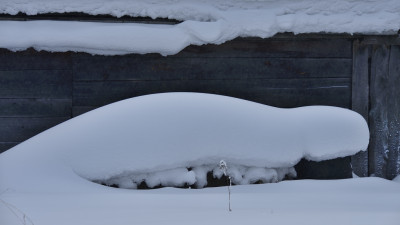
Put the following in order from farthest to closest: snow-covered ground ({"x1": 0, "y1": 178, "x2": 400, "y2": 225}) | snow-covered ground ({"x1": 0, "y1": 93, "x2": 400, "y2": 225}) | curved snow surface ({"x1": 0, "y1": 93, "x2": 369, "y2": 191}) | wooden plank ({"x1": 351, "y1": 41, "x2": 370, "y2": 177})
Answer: wooden plank ({"x1": 351, "y1": 41, "x2": 370, "y2": 177}) → curved snow surface ({"x1": 0, "y1": 93, "x2": 369, "y2": 191}) → snow-covered ground ({"x1": 0, "y1": 93, "x2": 400, "y2": 225}) → snow-covered ground ({"x1": 0, "y1": 178, "x2": 400, "y2": 225})

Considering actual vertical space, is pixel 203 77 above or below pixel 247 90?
above

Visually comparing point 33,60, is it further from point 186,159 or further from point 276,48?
point 276,48

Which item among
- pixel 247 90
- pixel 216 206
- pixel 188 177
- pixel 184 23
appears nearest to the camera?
pixel 216 206

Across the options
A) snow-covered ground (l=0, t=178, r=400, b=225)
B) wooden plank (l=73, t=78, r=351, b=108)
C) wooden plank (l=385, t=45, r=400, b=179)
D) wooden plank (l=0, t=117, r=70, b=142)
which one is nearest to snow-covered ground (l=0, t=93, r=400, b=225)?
snow-covered ground (l=0, t=178, r=400, b=225)

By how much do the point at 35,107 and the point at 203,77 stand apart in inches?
69.5

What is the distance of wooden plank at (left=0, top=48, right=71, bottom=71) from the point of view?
13.4 ft

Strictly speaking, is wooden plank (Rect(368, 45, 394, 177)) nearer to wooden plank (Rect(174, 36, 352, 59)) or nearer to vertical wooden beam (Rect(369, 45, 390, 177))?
vertical wooden beam (Rect(369, 45, 390, 177))

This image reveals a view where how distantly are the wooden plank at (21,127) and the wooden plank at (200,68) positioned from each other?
56cm

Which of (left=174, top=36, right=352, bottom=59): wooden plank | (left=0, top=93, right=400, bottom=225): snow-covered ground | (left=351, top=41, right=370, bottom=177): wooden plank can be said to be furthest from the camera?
(left=351, top=41, right=370, bottom=177): wooden plank

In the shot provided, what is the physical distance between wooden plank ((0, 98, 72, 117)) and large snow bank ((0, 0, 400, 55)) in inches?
21.3

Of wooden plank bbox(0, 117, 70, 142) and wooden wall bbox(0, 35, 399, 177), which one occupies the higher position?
wooden wall bbox(0, 35, 399, 177)

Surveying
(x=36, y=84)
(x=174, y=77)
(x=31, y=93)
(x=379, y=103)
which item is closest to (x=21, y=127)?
(x=31, y=93)

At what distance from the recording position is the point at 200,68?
4.29 metres

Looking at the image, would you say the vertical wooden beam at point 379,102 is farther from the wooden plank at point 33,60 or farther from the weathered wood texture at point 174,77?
the wooden plank at point 33,60
